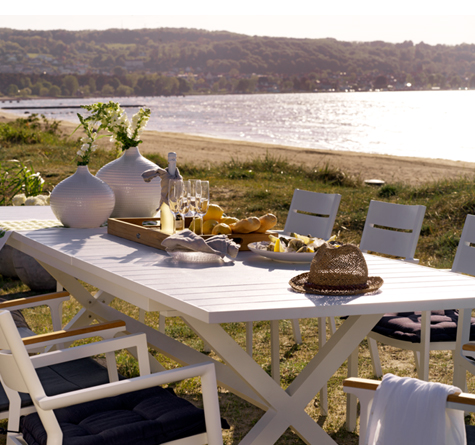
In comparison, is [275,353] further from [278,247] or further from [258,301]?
[258,301]

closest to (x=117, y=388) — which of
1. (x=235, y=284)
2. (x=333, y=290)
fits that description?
(x=235, y=284)

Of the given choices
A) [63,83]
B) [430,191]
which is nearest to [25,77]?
[63,83]

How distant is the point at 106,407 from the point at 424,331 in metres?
1.21

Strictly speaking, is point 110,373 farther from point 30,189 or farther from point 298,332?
point 30,189

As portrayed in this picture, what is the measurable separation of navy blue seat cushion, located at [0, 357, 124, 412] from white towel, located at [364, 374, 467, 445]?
1.04 m

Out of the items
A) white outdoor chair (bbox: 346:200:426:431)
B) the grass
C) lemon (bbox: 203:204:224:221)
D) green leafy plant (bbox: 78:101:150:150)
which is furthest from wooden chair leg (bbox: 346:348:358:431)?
green leafy plant (bbox: 78:101:150:150)

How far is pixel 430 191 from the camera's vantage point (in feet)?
28.0

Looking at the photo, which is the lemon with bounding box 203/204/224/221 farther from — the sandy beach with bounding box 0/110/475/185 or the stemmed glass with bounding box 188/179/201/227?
the sandy beach with bounding box 0/110/475/185

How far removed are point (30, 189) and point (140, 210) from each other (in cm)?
276

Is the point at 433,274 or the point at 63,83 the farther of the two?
the point at 63,83

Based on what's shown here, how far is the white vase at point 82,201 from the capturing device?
118 inches

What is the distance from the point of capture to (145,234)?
105 inches

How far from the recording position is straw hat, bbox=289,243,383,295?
1861mm

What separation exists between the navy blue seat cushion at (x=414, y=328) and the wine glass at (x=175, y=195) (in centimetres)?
102
